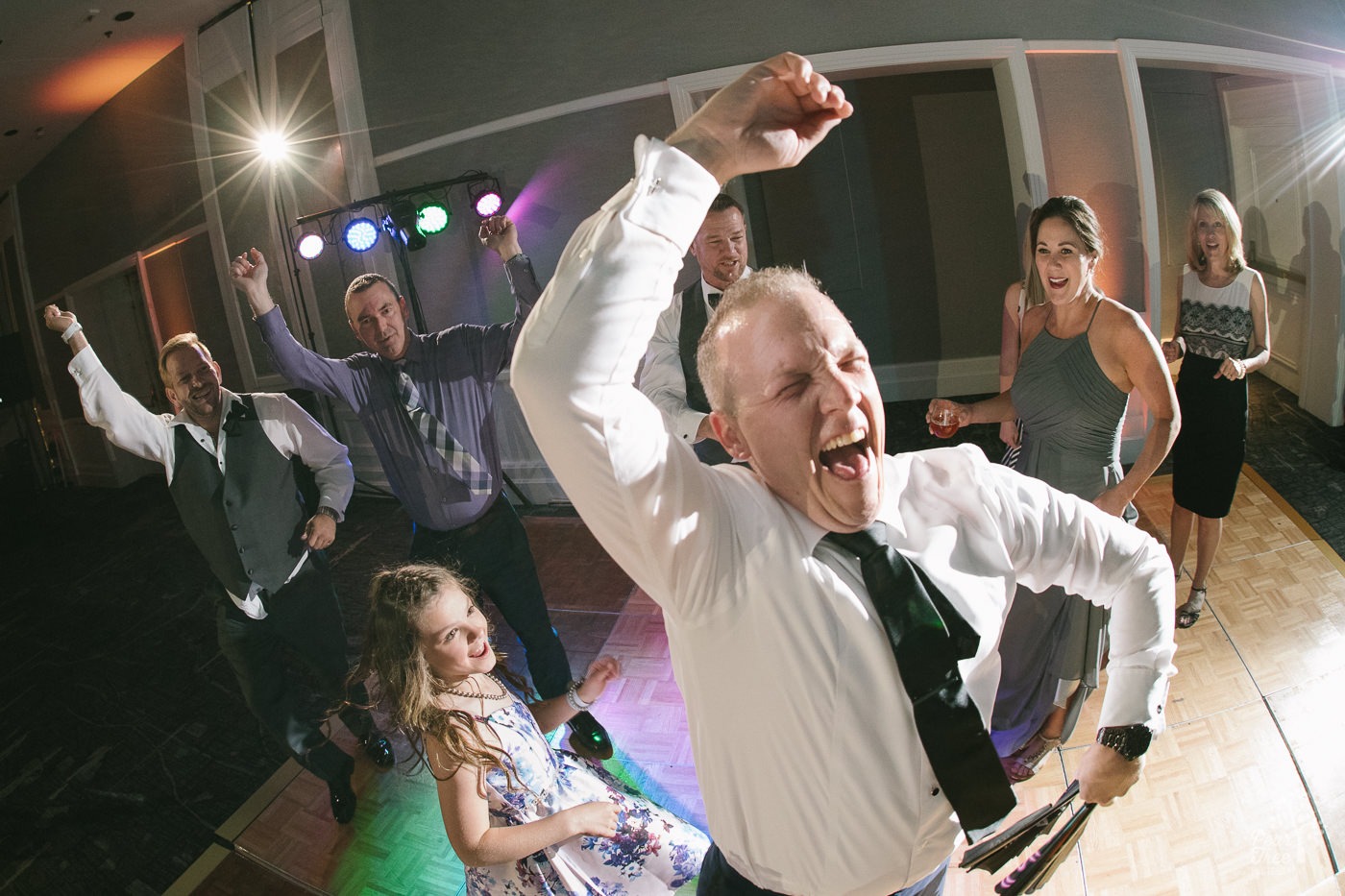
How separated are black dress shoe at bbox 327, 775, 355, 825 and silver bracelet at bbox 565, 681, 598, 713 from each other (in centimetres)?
47

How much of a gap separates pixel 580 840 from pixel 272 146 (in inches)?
59.6

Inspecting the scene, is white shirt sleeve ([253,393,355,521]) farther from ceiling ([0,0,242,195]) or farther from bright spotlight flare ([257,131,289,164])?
ceiling ([0,0,242,195])

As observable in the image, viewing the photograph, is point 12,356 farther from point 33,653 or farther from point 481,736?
point 481,736

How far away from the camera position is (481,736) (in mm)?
1650

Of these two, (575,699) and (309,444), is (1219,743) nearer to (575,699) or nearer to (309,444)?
(575,699)

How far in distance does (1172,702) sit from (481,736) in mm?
1347

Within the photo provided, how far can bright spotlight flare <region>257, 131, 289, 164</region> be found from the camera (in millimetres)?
1086

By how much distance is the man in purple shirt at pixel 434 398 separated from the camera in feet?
3.61

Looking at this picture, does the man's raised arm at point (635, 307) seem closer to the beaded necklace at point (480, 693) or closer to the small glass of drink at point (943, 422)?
the small glass of drink at point (943, 422)

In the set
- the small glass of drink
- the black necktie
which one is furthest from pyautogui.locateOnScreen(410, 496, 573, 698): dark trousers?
the small glass of drink

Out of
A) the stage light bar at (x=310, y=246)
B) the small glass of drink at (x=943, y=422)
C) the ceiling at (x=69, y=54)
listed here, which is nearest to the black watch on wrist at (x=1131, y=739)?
the small glass of drink at (x=943, y=422)

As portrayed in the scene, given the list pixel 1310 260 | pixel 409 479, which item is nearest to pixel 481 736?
pixel 409 479

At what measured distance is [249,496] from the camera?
1.26m

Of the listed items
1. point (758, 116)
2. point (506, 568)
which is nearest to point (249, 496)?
point (506, 568)
